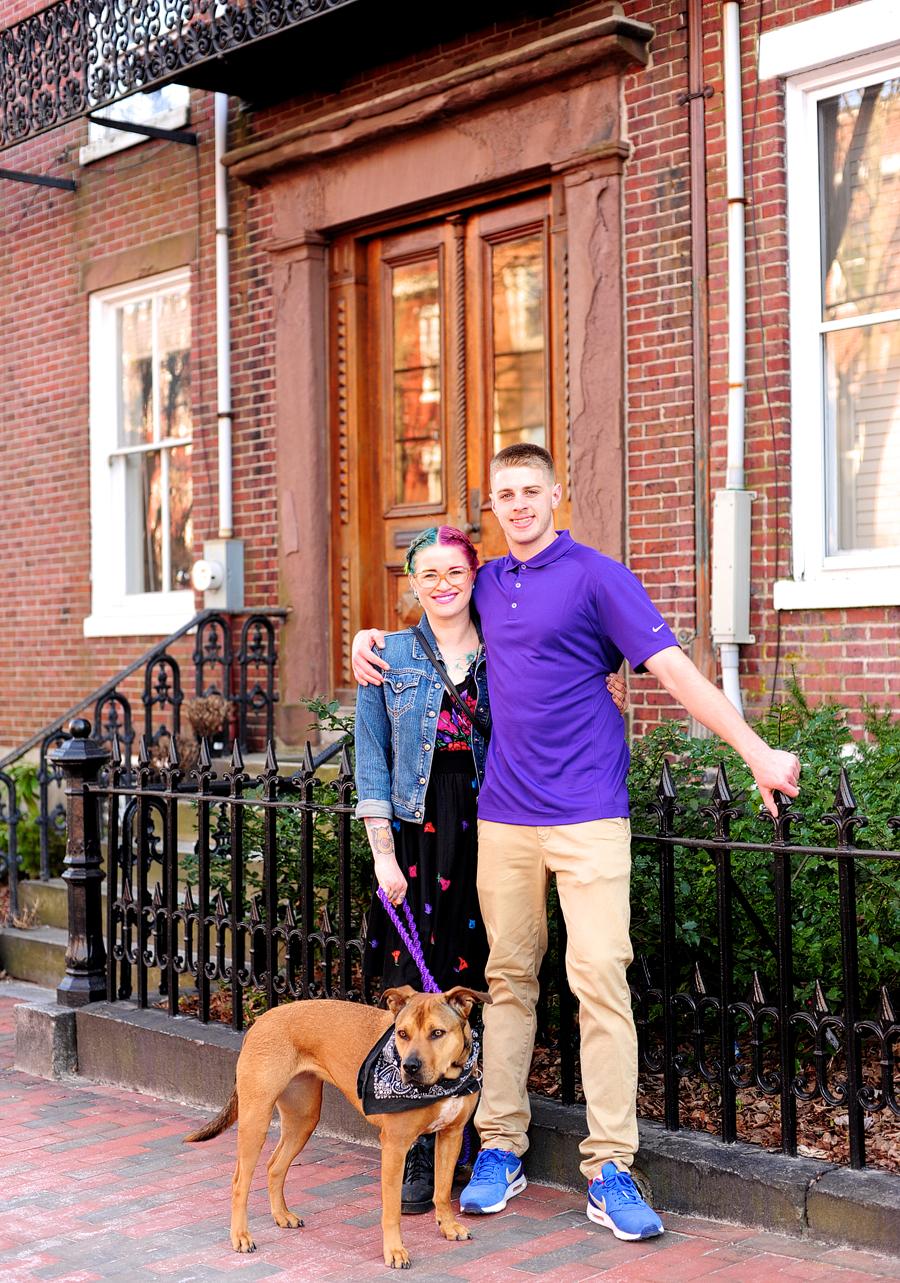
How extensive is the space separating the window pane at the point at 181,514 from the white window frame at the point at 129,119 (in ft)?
7.14

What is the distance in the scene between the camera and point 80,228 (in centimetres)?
1042

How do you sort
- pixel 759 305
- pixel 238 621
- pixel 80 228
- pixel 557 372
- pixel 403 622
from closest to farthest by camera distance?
pixel 759 305 < pixel 557 372 < pixel 403 622 < pixel 238 621 < pixel 80 228

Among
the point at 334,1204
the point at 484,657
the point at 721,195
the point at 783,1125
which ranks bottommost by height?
the point at 334,1204

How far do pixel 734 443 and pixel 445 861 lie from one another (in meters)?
3.18

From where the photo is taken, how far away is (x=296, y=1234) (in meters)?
3.90

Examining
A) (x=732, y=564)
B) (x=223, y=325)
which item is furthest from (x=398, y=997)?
(x=223, y=325)

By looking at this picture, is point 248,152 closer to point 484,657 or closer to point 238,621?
point 238,621

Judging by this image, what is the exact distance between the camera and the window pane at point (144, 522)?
1014cm

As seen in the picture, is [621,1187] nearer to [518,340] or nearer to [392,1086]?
[392,1086]

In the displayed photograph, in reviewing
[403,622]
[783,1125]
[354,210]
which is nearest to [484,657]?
[783,1125]

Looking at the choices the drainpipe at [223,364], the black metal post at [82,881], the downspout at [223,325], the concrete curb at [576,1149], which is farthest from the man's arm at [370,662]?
the downspout at [223,325]

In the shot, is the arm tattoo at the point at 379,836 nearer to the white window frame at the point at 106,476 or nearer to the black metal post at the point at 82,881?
the black metal post at the point at 82,881

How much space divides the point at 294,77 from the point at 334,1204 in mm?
6670

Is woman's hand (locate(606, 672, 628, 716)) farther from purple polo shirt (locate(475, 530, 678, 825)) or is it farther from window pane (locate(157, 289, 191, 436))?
window pane (locate(157, 289, 191, 436))
